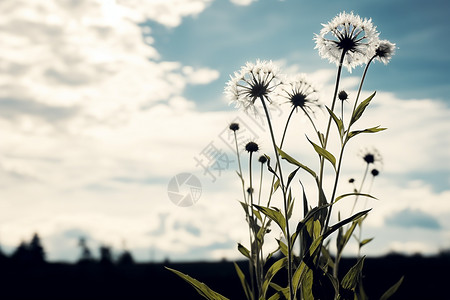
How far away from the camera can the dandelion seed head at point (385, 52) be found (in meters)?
2.11

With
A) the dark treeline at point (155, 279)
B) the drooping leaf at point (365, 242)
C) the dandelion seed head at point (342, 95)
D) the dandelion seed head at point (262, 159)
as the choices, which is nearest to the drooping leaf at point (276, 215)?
the dandelion seed head at point (342, 95)

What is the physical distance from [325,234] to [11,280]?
29.4ft

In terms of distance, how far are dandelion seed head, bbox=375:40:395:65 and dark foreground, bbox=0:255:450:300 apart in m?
5.12

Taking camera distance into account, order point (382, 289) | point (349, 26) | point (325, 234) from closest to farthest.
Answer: point (325, 234) < point (349, 26) < point (382, 289)

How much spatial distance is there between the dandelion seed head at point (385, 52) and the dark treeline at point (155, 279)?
4.84 meters

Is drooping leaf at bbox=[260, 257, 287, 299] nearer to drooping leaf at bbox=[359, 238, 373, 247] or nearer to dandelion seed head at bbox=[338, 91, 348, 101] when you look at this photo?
dandelion seed head at bbox=[338, 91, 348, 101]

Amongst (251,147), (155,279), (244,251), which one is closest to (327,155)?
(244,251)

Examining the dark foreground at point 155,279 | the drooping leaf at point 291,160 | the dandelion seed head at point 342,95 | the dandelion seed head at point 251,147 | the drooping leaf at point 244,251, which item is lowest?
the dark foreground at point 155,279

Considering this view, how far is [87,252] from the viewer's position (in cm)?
3175

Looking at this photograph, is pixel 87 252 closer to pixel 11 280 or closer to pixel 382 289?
pixel 11 280

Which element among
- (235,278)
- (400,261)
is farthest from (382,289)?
(235,278)

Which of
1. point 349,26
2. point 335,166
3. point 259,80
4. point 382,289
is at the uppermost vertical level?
point 349,26

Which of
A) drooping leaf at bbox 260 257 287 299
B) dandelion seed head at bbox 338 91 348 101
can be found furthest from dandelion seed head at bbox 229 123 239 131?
drooping leaf at bbox 260 257 287 299

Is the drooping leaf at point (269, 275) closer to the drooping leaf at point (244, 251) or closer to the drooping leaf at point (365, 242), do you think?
the drooping leaf at point (244, 251)
